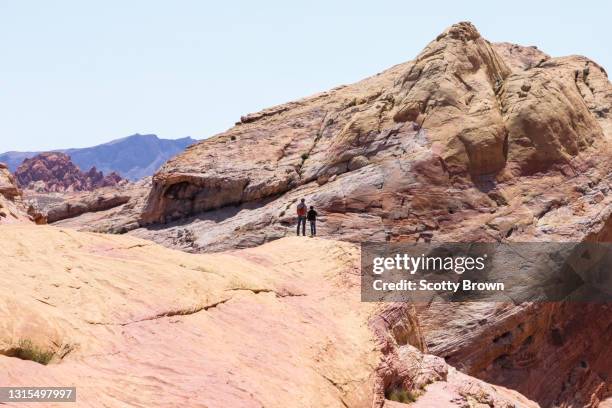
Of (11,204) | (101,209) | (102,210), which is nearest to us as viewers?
(11,204)

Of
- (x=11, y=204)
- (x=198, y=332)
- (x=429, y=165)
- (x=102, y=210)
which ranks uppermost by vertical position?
(x=429, y=165)

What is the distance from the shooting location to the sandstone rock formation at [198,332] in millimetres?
11672

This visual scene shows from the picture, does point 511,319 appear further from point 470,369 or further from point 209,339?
point 209,339

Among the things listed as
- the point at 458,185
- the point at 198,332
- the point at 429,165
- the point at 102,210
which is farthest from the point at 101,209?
the point at 198,332

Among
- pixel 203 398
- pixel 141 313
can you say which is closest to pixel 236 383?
pixel 203 398

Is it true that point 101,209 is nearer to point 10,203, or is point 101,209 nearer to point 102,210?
point 102,210

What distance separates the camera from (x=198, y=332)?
14.9 metres

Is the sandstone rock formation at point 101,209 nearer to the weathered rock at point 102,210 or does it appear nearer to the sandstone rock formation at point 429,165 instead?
the weathered rock at point 102,210

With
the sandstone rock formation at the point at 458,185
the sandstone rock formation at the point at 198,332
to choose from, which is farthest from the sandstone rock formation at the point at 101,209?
the sandstone rock formation at the point at 198,332

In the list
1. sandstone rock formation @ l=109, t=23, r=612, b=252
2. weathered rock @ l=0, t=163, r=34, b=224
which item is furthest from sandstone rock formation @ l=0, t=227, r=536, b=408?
sandstone rock formation @ l=109, t=23, r=612, b=252

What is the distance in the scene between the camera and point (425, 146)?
125 ft

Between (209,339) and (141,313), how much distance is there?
1546mm

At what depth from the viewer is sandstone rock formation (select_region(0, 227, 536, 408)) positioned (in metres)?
11.7

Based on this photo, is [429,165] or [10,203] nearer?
[10,203]
